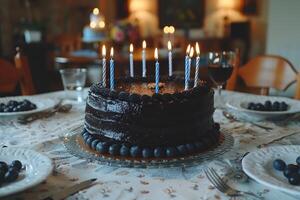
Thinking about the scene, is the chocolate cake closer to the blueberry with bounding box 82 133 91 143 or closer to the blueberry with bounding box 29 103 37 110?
the blueberry with bounding box 82 133 91 143

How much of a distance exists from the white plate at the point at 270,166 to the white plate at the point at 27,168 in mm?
423

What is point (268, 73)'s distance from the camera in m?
2.20

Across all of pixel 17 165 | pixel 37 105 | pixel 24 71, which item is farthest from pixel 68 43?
pixel 17 165

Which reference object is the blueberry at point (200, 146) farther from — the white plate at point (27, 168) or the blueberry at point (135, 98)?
the white plate at point (27, 168)

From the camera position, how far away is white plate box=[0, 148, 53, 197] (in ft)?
2.73

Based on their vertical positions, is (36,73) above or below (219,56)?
below

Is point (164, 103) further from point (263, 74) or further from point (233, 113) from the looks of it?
point (263, 74)

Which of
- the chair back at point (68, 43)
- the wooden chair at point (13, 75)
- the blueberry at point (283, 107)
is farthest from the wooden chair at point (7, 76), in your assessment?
the chair back at point (68, 43)

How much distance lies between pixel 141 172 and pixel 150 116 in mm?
142

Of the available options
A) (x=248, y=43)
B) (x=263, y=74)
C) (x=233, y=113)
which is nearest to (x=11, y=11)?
(x=248, y=43)

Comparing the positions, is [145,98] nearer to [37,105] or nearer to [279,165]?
[279,165]

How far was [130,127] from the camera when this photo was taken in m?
1.07

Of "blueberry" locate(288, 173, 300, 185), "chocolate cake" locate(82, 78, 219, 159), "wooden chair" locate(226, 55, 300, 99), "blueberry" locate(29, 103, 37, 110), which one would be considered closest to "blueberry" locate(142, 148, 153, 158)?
"chocolate cake" locate(82, 78, 219, 159)

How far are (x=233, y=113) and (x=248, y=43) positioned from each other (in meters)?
6.18
